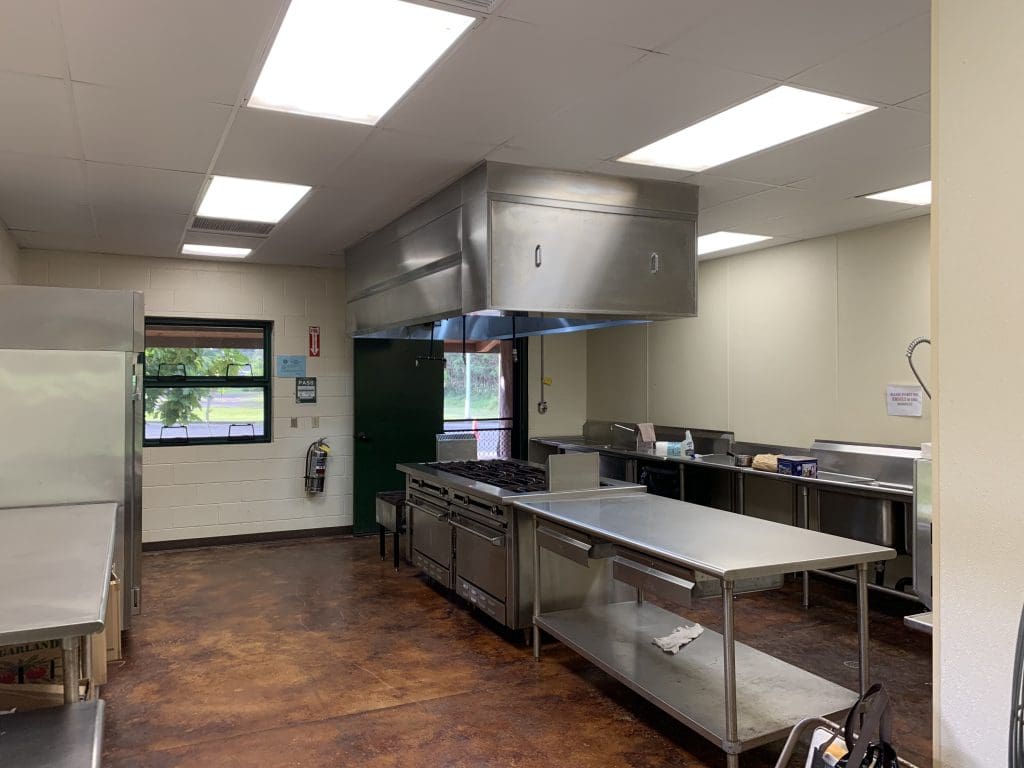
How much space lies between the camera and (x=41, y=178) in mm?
3891

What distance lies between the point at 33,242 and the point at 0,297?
2330 mm

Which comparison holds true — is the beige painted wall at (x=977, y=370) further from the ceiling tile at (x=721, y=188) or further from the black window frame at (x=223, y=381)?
the black window frame at (x=223, y=381)

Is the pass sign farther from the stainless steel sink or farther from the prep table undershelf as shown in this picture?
the prep table undershelf

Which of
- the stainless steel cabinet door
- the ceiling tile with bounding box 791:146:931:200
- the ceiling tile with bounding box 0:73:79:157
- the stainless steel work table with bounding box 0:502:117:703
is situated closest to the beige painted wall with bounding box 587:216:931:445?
the ceiling tile with bounding box 791:146:931:200

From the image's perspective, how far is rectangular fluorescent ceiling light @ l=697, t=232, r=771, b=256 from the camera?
5.35m

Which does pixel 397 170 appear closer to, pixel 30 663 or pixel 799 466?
pixel 30 663

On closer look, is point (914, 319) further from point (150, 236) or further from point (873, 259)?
point (150, 236)

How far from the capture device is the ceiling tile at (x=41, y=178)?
3.59 meters

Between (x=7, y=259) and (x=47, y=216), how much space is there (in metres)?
0.68

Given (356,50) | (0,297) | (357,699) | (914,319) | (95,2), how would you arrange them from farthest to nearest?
1. (914,319)
2. (0,297)
3. (357,699)
4. (356,50)
5. (95,2)

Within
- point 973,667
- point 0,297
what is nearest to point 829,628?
point 973,667

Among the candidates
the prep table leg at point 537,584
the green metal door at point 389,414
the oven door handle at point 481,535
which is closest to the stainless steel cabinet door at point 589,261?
the prep table leg at point 537,584

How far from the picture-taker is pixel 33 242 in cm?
561

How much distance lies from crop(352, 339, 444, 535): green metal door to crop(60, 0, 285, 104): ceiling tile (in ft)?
13.8
